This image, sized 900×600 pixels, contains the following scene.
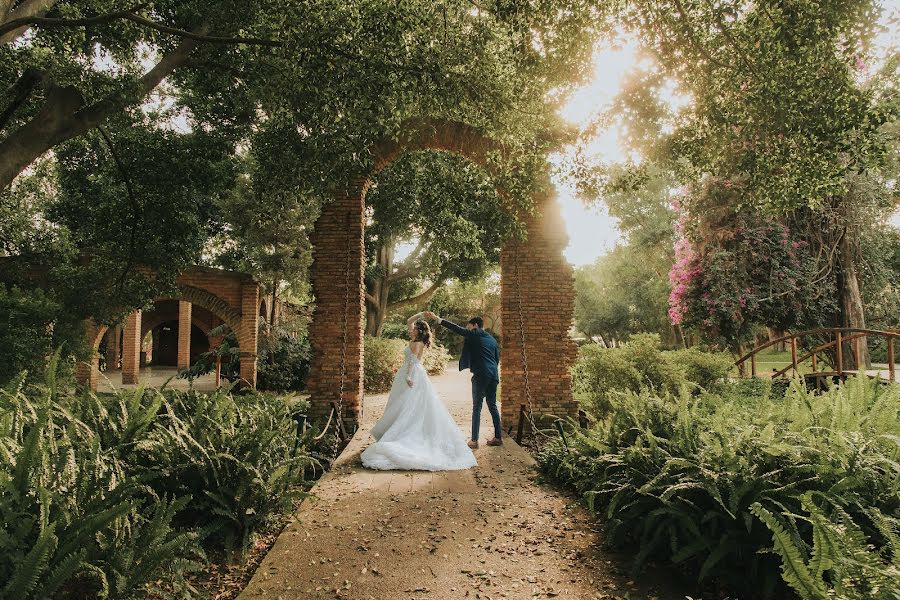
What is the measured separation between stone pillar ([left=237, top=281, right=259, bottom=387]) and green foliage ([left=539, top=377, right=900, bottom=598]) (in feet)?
49.5

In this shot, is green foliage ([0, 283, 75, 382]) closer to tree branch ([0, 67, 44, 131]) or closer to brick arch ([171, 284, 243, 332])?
tree branch ([0, 67, 44, 131])

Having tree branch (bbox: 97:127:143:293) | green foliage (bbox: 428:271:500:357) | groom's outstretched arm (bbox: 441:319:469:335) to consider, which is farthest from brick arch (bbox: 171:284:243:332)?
→ green foliage (bbox: 428:271:500:357)

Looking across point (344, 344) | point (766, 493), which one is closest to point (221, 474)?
point (766, 493)

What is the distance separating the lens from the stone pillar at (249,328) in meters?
18.1

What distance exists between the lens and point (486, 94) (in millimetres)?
6277

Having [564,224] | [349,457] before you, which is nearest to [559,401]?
[564,224]

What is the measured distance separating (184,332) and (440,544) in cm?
2474

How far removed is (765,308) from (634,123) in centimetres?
1227

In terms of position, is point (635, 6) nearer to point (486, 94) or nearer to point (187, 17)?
point (486, 94)

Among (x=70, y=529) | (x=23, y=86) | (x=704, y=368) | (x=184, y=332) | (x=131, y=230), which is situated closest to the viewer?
(x=70, y=529)

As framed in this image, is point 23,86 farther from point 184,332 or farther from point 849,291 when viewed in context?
point 849,291

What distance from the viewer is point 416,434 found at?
7543mm

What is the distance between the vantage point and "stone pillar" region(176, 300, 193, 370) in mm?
25422

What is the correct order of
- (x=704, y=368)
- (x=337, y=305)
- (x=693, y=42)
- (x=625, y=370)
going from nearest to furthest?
(x=693, y=42), (x=337, y=305), (x=625, y=370), (x=704, y=368)
